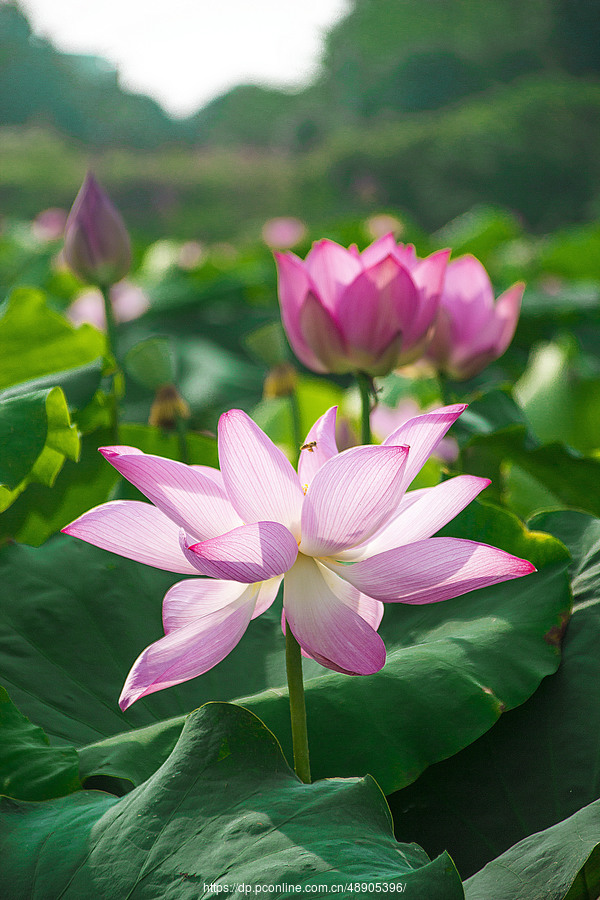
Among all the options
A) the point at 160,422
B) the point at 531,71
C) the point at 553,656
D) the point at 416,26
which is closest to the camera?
the point at 553,656

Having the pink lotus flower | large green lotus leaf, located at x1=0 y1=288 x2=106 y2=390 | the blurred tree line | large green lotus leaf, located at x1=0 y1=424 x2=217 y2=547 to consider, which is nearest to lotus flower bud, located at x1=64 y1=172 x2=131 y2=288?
large green lotus leaf, located at x1=0 y1=288 x2=106 y2=390

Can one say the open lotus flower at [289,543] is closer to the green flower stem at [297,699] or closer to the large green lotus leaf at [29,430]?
the green flower stem at [297,699]

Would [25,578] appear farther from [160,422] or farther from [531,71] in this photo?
[531,71]

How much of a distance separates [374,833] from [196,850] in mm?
74

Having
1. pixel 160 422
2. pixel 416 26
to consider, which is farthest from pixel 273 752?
pixel 416 26

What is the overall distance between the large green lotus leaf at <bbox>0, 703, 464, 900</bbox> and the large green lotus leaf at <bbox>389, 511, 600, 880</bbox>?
118 millimetres

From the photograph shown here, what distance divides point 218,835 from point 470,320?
59 cm

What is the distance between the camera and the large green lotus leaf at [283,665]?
0.42 metres

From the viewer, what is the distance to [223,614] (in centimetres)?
35

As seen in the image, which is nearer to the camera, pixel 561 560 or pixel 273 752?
pixel 273 752

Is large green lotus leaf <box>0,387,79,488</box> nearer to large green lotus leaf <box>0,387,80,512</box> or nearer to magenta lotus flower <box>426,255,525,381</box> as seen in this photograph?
large green lotus leaf <box>0,387,80,512</box>

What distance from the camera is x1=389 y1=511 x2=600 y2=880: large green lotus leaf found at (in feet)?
1.39

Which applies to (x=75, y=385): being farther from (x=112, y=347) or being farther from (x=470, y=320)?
(x=470, y=320)

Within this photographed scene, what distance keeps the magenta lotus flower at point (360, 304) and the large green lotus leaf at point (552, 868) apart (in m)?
0.40
